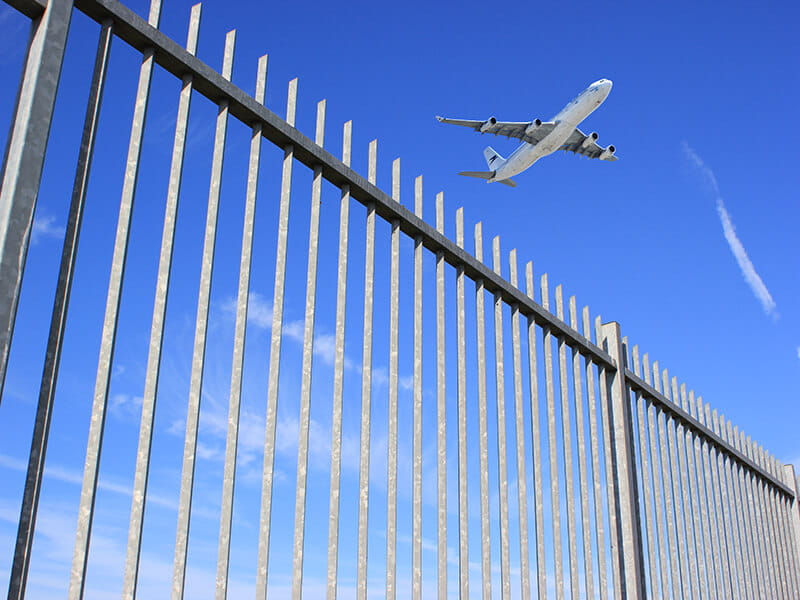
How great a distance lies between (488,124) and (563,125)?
273 cm

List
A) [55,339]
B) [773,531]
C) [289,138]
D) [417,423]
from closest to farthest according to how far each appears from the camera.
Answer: [55,339] → [289,138] → [417,423] → [773,531]

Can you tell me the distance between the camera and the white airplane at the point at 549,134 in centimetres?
2723

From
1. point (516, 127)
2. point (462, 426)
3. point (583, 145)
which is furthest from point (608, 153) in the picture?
point (462, 426)

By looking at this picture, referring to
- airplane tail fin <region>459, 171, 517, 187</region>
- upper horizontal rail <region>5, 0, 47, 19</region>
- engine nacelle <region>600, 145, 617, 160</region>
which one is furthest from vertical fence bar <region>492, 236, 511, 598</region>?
engine nacelle <region>600, 145, 617, 160</region>

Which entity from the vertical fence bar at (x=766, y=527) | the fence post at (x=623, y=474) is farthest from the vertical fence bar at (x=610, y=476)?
the vertical fence bar at (x=766, y=527)

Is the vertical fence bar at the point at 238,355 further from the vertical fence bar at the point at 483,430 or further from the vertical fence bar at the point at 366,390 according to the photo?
the vertical fence bar at the point at 483,430

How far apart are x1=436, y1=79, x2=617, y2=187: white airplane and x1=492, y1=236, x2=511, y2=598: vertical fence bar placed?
66.1 feet

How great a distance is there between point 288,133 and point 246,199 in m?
0.58

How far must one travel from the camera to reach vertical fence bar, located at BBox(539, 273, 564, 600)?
614 cm

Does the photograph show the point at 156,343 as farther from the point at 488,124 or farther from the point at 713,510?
the point at 488,124

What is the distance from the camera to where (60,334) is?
133 inches

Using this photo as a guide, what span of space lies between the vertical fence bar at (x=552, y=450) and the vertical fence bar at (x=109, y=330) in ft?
12.6

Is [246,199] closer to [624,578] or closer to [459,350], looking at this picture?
[459,350]

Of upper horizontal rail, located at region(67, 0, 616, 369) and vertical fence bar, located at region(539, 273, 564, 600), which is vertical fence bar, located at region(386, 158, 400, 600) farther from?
vertical fence bar, located at region(539, 273, 564, 600)
